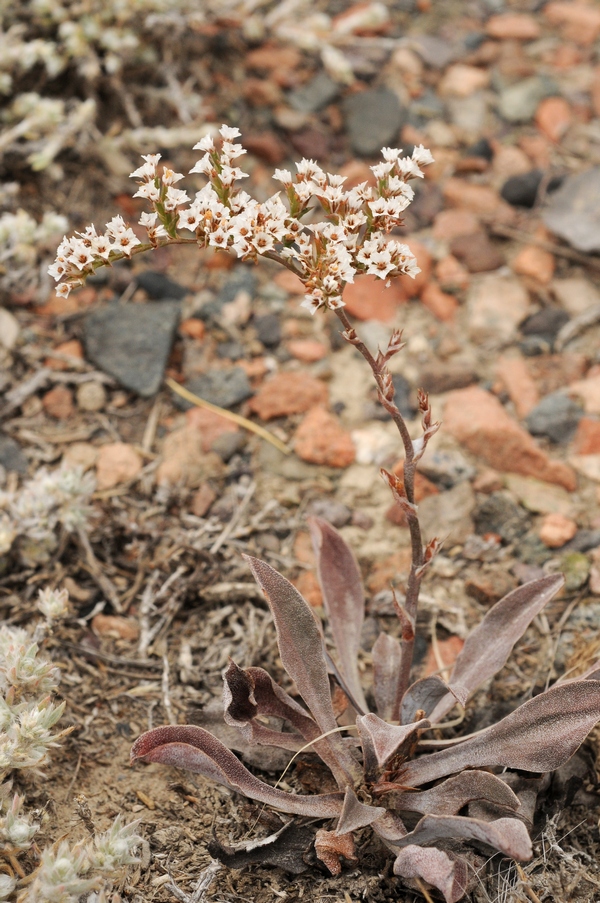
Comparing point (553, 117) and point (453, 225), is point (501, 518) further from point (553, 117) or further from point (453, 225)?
point (553, 117)

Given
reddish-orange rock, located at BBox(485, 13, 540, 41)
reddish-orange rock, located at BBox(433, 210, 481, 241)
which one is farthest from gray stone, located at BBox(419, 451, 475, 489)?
reddish-orange rock, located at BBox(485, 13, 540, 41)

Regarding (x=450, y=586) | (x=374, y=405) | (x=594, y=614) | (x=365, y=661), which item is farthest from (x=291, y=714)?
(x=374, y=405)

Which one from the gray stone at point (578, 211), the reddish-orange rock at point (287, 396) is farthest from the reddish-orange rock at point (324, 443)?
the gray stone at point (578, 211)

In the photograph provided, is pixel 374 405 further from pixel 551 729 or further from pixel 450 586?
pixel 551 729

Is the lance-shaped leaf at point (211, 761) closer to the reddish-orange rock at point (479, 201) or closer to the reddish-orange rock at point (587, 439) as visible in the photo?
the reddish-orange rock at point (587, 439)

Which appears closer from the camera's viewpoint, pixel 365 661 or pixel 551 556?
pixel 365 661

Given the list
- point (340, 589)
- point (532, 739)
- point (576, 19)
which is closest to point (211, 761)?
point (340, 589)

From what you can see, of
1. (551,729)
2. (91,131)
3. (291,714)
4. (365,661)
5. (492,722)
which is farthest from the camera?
(91,131)
